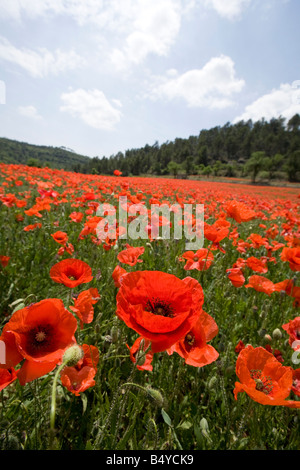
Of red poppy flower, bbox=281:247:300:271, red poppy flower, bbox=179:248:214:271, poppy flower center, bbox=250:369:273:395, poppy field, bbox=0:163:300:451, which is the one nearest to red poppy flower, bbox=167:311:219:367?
poppy field, bbox=0:163:300:451

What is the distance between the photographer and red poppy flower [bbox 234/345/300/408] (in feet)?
2.68

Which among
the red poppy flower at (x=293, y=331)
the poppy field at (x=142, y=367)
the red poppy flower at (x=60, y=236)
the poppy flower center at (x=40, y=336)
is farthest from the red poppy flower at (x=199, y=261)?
the poppy flower center at (x=40, y=336)

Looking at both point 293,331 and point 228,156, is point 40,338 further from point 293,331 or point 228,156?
point 228,156

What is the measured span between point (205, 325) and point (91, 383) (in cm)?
49

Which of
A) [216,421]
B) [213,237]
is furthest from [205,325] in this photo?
[213,237]

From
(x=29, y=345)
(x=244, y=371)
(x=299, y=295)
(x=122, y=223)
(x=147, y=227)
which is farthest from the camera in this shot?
(x=122, y=223)

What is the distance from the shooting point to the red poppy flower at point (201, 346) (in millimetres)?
764

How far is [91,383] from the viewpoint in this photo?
93 centimetres

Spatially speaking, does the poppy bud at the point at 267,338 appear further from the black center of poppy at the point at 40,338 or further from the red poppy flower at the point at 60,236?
the red poppy flower at the point at 60,236

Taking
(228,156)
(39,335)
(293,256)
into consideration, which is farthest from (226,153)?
(39,335)

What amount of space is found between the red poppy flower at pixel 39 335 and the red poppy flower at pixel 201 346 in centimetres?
33

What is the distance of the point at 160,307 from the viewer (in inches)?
29.9

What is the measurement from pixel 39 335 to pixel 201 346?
0.52 metres

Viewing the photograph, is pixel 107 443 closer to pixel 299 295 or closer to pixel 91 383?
pixel 91 383
